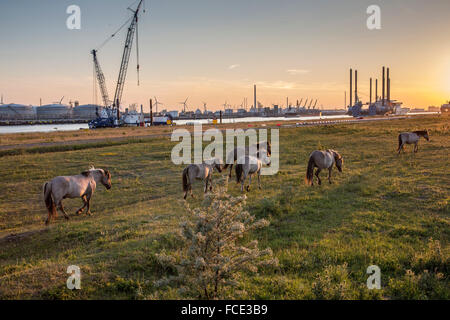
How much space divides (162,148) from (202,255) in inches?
1026

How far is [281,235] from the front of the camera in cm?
950

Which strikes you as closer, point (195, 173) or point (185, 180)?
point (185, 180)

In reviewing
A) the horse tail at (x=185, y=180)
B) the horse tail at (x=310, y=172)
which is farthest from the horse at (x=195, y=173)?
the horse tail at (x=310, y=172)

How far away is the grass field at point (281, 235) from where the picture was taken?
631 centimetres

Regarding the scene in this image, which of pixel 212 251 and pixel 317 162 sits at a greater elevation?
pixel 317 162

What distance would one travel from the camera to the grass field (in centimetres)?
631

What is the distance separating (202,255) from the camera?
216 inches

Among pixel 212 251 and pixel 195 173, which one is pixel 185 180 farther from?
pixel 212 251
